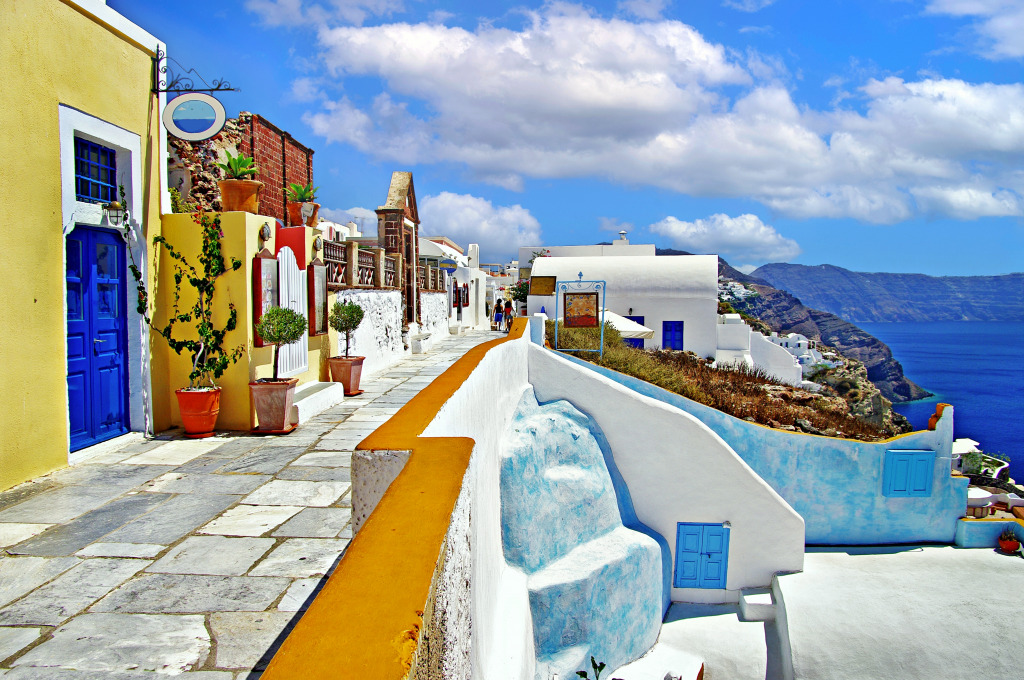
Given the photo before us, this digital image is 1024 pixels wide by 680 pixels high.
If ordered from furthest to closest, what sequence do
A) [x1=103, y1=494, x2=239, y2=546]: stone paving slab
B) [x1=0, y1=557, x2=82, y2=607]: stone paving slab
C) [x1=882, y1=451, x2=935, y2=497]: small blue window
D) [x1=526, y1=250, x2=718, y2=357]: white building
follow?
[x1=526, y1=250, x2=718, y2=357]: white building → [x1=882, y1=451, x2=935, y2=497]: small blue window → [x1=103, y1=494, x2=239, y2=546]: stone paving slab → [x1=0, y1=557, x2=82, y2=607]: stone paving slab

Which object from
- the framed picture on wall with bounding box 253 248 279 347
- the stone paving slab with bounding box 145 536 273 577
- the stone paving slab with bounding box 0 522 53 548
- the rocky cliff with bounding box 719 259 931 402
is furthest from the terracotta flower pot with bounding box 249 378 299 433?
the rocky cliff with bounding box 719 259 931 402

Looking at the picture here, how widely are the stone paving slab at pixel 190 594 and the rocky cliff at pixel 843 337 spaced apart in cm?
7881

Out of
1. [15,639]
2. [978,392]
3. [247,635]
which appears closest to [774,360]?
[247,635]

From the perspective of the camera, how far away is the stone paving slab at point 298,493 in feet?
16.3

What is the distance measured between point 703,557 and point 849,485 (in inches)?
148

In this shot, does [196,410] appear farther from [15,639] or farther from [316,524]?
[15,639]

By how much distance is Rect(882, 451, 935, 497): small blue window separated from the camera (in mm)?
12297

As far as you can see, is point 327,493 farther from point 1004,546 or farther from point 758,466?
point 1004,546

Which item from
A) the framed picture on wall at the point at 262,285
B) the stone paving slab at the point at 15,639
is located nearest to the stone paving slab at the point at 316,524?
the stone paving slab at the point at 15,639

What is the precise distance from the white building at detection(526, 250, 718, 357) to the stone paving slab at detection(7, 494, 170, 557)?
1950cm

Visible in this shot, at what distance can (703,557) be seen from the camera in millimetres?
10703

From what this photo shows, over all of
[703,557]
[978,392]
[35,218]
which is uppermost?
[35,218]

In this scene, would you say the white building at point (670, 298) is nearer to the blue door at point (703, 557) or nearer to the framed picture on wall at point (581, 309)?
the framed picture on wall at point (581, 309)

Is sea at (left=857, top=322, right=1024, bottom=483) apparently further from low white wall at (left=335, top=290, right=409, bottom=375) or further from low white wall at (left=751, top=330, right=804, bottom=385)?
low white wall at (left=335, top=290, right=409, bottom=375)
